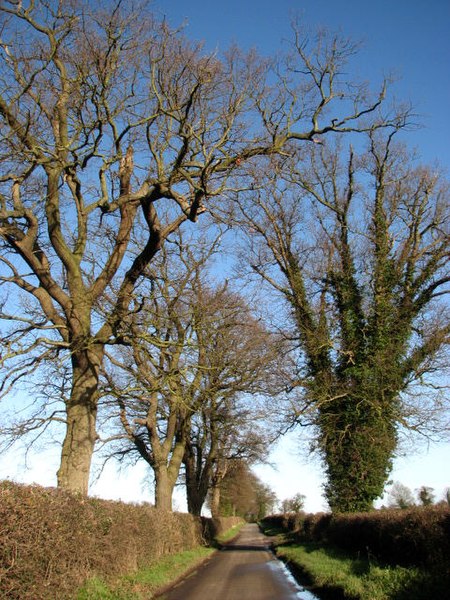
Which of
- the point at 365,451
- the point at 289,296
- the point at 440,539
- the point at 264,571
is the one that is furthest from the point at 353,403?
the point at 440,539

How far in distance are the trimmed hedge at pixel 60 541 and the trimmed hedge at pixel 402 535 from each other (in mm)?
5549

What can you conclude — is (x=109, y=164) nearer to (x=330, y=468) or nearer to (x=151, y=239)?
(x=151, y=239)

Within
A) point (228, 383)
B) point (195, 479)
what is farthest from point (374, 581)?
point (195, 479)

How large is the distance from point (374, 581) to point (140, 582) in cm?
473

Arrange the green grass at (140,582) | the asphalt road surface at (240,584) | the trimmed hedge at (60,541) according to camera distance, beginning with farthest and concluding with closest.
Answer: the asphalt road surface at (240,584), the green grass at (140,582), the trimmed hedge at (60,541)

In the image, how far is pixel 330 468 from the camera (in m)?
19.9

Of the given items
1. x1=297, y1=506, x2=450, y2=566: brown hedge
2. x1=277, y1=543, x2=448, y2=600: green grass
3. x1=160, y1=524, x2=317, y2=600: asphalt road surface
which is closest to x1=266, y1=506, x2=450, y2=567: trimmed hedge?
x1=297, y1=506, x2=450, y2=566: brown hedge

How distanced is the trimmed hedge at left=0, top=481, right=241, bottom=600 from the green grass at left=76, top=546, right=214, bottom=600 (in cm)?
21

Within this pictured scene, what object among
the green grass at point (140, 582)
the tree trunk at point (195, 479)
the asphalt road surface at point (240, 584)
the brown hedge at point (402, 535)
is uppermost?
the tree trunk at point (195, 479)

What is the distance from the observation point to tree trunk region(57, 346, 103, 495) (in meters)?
10.3

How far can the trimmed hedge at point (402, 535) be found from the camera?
8.67m

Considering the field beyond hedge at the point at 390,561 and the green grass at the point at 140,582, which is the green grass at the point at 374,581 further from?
the green grass at the point at 140,582

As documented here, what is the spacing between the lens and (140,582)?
35.0 feet

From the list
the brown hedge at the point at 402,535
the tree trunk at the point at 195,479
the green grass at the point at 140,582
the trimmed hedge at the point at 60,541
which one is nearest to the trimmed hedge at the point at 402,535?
the brown hedge at the point at 402,535
